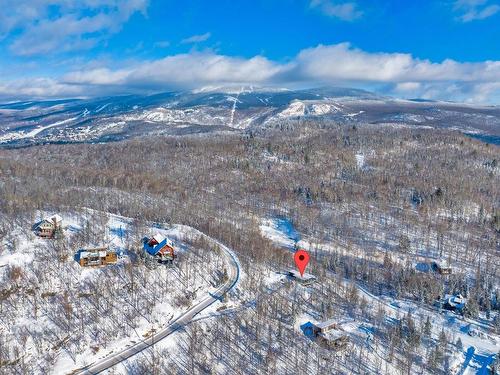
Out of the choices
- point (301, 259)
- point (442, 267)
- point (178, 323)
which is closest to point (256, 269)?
point (301, 259)

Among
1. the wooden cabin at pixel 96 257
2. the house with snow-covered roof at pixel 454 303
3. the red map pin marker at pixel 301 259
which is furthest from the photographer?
the red map pin marker at pixel 301 259

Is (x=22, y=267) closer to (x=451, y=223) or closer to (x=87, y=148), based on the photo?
(x=451, y=223)

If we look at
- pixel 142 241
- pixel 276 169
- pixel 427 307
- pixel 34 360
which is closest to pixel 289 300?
pixel 427 307

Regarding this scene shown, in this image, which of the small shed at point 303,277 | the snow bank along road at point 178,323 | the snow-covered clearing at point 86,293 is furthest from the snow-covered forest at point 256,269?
the small shed at point 303,277

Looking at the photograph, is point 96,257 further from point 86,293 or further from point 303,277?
point 303,277

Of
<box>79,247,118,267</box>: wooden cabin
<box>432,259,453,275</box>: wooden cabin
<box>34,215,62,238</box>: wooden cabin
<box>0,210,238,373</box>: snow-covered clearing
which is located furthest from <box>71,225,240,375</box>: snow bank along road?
<box>432,259,453,275</box>: wooden cabin

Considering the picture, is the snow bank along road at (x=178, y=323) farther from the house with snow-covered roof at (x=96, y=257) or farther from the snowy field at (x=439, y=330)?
the house with snow-covered roof at (x=96, y=257)

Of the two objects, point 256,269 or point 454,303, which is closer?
point 454,303

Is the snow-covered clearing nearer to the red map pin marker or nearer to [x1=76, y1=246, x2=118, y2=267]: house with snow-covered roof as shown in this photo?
[x1=76, y1=246, x2=118, y2=267]: house with snow-covered roof
